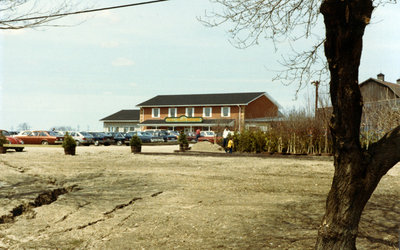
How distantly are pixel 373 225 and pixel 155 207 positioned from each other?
3.91 m

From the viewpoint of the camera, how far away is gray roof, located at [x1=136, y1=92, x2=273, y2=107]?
5566 centimetres

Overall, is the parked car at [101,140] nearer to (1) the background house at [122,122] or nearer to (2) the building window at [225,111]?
(2) the building window at [225,111]

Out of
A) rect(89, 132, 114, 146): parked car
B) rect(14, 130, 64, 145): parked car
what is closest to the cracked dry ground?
rect(14, 130, 64, 145): parked car

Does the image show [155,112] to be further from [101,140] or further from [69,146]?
[69,146]

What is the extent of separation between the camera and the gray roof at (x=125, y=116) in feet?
224

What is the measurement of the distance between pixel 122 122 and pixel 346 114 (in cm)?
6573

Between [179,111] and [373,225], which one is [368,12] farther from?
[179,111]

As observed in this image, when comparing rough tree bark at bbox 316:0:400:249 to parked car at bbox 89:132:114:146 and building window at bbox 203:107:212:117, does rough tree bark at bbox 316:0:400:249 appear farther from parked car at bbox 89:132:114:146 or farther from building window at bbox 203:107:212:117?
building window at bbox 203:107:212:117

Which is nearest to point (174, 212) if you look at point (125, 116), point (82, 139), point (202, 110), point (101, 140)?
point (82, 139)

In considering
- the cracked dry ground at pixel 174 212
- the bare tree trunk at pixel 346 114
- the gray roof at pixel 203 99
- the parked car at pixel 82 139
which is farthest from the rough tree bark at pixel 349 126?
the gray roof at pixel 203 99

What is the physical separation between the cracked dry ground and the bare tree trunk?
0.86 m

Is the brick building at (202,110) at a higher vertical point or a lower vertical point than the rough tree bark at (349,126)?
higher

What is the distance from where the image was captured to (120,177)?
12.1 m

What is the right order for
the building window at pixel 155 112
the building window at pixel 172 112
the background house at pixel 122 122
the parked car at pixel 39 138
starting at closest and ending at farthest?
the parked car at pixel 39 138 < the building window at pixel 172 112 < the building window at pixel 155 112 < the background house at pixel 122 122
